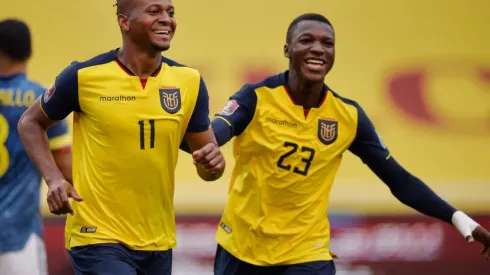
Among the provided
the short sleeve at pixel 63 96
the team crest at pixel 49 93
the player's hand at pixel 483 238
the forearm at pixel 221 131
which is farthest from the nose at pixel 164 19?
the player's hand at pixel 483 238

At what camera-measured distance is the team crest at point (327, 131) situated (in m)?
7.21

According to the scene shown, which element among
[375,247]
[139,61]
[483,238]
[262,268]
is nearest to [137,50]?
[139,61]

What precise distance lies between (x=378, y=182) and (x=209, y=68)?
1935mm

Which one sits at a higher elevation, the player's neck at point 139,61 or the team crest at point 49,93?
the player's neck at point 139,61

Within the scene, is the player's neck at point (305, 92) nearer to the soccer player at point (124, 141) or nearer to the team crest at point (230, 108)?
the team crest at point (230, 108)

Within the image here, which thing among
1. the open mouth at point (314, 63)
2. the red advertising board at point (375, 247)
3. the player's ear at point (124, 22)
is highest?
the player's ear at point (124, 22)

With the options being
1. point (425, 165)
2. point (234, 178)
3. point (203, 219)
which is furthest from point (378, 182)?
point (234, 178)

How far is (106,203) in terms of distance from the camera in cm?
609

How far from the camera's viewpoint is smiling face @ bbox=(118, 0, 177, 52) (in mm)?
6160

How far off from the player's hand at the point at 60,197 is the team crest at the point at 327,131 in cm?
182

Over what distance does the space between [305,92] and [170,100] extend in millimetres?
1345

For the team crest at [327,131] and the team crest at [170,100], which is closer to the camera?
the team crest at [170,100]

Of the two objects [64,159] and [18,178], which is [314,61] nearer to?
[64,159]

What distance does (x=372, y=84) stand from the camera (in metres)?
11.8
